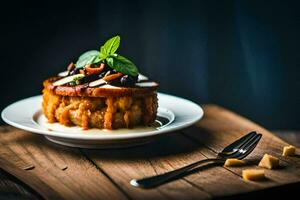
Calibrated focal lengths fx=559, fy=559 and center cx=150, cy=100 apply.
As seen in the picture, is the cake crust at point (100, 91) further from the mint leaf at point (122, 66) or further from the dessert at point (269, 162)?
the dessert at point (269, 162)

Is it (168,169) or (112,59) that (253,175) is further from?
(112,59)

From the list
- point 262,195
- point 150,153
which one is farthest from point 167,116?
point 262,195

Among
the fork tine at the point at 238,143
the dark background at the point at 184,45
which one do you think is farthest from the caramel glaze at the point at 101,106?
the dark background at the point at 184,45

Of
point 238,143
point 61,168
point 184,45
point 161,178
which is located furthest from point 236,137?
point 184,45

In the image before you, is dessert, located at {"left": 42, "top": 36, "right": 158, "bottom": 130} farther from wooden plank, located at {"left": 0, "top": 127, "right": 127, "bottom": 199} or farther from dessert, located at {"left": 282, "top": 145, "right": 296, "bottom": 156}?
dessert, located at {"left": 282, "top": 145, "right": 296, "bottom": 156}

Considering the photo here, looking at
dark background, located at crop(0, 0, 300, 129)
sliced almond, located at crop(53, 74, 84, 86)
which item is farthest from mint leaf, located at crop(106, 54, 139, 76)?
dark background, located at crop(0, 0, 300, 129)

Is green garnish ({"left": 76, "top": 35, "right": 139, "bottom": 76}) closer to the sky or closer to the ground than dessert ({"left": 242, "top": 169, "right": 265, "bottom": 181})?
closer to the sky
